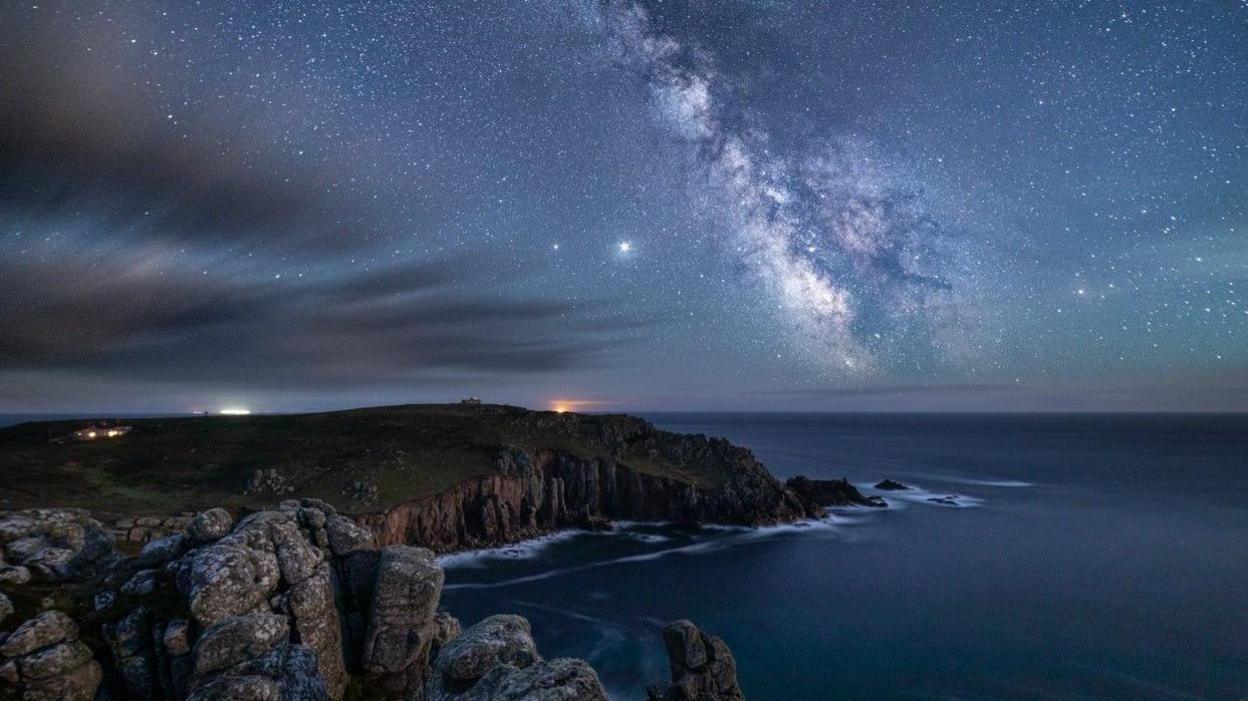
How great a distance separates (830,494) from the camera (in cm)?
11662

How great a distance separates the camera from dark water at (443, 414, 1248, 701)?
46906mm

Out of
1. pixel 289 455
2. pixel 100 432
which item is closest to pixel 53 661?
pixel 289 455

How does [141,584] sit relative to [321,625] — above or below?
above

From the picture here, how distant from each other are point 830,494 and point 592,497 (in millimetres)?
51694

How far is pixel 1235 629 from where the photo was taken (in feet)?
180

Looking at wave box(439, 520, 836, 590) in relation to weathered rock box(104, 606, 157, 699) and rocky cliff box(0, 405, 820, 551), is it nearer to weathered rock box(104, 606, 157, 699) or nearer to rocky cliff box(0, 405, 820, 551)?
rocky cliff box(0, 405, 820, 551)

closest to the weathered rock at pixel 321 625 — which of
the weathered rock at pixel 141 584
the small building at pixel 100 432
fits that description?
the weathered rock at pixel 141 584

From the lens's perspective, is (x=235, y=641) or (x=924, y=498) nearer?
(x=235, y=641)

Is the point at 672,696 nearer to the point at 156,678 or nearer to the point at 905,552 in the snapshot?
the point at 156,678

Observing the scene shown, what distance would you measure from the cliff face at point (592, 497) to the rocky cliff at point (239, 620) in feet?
180

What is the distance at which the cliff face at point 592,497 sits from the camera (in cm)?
8356

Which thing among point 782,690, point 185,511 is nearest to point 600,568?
point 782,690

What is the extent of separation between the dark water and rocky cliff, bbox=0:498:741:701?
25936 millimetres

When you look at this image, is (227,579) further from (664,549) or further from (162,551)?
(664,549)
